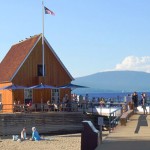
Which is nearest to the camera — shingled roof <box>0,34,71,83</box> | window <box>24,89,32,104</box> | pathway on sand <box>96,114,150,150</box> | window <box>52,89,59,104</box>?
pathway on sand <box>96,114,150,150</box>

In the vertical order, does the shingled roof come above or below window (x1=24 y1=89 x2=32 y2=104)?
above

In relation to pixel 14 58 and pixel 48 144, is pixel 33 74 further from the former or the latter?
pixel 48 144

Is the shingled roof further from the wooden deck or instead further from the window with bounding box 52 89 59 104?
the wooden deck

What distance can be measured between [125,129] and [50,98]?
2147 cm

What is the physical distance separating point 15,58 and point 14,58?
433mm

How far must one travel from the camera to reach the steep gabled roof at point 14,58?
42.2m

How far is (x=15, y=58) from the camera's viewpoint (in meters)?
44.9

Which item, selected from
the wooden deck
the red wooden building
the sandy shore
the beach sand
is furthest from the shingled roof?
the sandy shore

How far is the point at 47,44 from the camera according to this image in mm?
42719

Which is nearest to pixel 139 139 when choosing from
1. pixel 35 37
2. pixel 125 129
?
pixel 125 129

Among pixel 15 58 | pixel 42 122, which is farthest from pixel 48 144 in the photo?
pixel 15 58

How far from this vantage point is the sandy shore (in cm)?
2908

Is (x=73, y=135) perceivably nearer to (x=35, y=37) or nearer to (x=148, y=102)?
(x=148, y=102)

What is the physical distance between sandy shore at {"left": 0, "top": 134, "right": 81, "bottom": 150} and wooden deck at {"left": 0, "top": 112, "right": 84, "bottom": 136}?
1.76m
